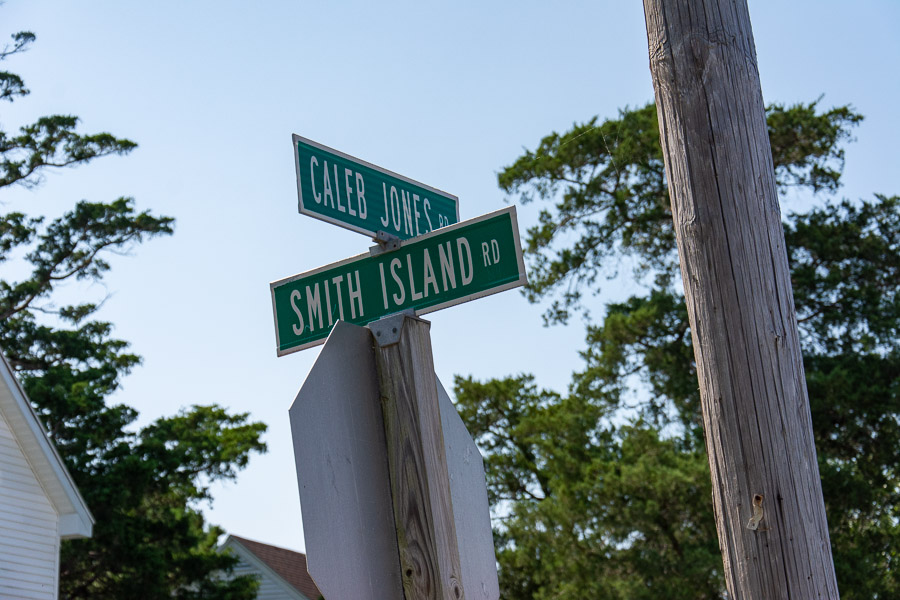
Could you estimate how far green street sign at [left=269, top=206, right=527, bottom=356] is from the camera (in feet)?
11.5

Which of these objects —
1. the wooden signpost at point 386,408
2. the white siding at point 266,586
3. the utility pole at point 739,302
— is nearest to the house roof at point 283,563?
the white siding at point 266,586

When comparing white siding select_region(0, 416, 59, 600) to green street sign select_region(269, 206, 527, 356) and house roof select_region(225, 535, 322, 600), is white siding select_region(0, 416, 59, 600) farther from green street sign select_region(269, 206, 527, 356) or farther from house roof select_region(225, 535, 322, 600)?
house roof select_region(225, 535, 322, 600)

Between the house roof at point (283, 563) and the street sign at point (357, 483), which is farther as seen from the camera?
the house roof at point (283, 563)

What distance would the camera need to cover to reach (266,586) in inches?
1287

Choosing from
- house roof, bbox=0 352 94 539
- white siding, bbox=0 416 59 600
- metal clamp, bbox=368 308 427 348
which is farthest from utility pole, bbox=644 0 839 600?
house roof, bbox=0 352 94 539

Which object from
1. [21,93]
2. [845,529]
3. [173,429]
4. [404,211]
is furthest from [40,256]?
[404,211]

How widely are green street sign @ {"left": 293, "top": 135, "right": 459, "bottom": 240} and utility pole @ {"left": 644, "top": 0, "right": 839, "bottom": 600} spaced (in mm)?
951

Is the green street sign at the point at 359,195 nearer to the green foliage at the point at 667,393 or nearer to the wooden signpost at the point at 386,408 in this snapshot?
the wooden signpost at the point at 386,408

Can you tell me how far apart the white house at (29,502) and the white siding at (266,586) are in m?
18.8

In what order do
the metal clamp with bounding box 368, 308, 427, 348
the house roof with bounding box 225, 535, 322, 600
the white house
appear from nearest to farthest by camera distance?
1. the metal clamp with bounding box 368, 308, 427, 348
2. the white house
3. the house roof with bounding box 225, 535, 322, 600

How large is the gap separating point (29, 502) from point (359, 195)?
1157 centimetres

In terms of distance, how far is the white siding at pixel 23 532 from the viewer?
1309 centimetres

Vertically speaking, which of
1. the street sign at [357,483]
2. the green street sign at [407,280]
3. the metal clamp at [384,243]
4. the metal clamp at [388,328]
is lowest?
the street sign at [357,483]

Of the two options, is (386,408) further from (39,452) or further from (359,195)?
(39,452)
